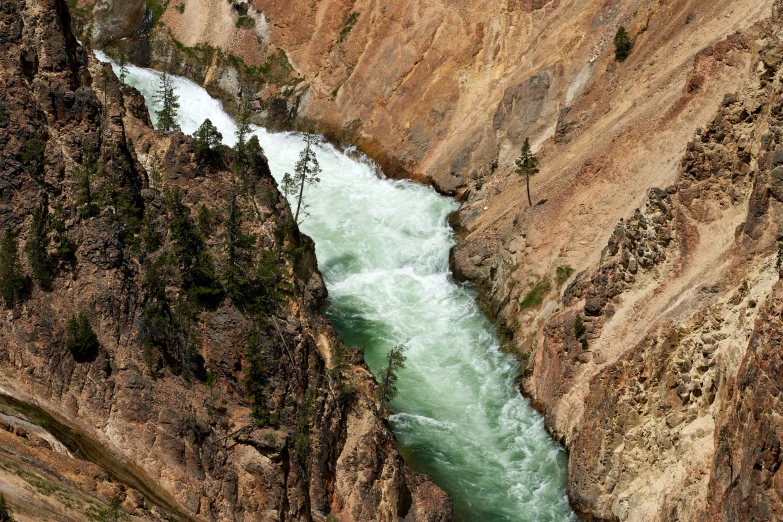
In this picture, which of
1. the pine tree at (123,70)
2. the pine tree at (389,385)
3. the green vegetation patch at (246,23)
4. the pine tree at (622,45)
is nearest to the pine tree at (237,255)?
the pine tree at (389,385)

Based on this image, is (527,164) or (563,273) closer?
(563,273)

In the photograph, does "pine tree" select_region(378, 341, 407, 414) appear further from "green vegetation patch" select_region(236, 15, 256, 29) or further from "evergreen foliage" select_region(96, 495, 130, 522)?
"green vegetation patch" select_region(236, 15, 256, 29)

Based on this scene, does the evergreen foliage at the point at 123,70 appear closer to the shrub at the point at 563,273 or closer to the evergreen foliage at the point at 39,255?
the evergreen foliage at the point at 39,255

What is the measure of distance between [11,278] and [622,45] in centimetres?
4017

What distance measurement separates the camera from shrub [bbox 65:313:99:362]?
30266 millimetres

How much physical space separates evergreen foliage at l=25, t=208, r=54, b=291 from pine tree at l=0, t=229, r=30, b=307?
41cm

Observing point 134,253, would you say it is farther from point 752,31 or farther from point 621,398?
point 752,31

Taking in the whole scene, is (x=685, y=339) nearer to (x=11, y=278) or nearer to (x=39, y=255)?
(x=39, y=255)

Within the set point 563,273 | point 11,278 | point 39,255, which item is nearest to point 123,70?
point 39,255

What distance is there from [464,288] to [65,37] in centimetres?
2614

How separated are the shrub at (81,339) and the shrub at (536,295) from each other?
2378cm

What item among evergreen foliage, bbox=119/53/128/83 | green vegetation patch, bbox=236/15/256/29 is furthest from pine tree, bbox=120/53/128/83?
green vegetation patch, bbox=236/15/256/29

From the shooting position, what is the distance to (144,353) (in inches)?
1219

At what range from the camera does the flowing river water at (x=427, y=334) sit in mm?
39375
